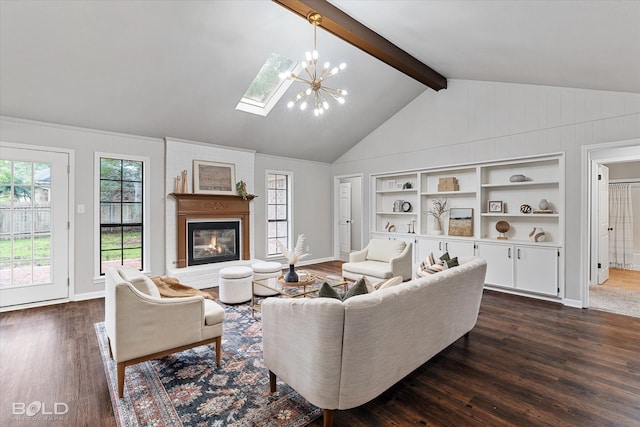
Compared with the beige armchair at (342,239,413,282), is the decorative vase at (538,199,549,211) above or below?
above

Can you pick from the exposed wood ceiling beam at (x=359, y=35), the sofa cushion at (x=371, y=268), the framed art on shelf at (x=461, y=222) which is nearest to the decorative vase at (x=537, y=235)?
the framed art on shelf at (x=461, y=222)

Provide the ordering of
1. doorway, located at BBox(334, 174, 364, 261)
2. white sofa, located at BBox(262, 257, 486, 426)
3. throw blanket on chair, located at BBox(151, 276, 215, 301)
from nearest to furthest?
1. white sofa, located at BBox(262, 257, 486, 426)
2. throw blanket on chair, located at BBox(151, 276, 215, 301)
3. doorway, located at BBox(334, 174, 364, 261)

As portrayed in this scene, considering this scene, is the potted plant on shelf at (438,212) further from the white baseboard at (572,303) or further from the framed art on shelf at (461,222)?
the white baseboard at (572,303)

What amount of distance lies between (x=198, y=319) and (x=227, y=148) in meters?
3.90

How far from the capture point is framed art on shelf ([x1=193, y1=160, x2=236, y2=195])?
5246mm

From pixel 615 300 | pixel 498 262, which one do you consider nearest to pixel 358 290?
pixel 498 262

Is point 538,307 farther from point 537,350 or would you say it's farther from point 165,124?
point 165,124

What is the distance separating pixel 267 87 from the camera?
16.0ft

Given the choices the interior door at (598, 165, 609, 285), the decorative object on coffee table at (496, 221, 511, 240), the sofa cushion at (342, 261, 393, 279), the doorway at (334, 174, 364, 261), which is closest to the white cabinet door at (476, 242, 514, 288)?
the decorative object on coffee table at (496, 221, 511, 240)

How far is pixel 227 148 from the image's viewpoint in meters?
5.62

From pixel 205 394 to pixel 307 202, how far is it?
5128mm

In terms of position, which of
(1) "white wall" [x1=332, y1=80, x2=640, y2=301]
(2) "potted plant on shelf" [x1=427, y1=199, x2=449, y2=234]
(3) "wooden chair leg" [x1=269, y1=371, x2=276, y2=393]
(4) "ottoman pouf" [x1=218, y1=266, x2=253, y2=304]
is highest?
(1) "white wall" [x1=332, y1=80, x2=640, y2=301]

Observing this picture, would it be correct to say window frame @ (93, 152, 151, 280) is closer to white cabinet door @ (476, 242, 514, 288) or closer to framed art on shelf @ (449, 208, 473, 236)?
framed art on shelf @ (449, 208, 473, 236)

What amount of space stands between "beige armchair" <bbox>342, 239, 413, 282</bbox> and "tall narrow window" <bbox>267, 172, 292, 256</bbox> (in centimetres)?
214
